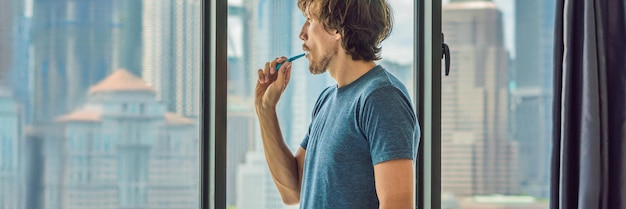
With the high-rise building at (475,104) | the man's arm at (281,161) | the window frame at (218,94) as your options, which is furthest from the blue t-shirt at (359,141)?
the high-rise building at (475,104)

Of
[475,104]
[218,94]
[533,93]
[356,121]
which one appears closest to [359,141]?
[356,121]

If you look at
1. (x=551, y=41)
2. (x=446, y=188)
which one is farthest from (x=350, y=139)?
(x=551, y=41)

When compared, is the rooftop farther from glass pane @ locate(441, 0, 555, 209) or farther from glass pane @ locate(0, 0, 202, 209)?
glass pane @ locate(441, 0, 555, 209)

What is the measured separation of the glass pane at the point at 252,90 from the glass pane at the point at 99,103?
109 mm

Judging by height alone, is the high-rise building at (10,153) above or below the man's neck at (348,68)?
below

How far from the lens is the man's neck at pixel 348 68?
1552 millimetres

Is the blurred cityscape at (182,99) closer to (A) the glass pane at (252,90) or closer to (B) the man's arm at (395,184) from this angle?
(A) the glass pane at (252,90)

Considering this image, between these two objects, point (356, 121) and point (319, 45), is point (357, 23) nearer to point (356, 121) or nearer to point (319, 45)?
point (319, 45)

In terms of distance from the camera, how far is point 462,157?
2568 mm

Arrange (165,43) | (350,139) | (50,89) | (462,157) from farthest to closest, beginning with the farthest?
(462,157)
(165,43)
(50,89)
(350,139)

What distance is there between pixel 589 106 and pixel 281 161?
119cm

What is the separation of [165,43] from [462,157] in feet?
3.30

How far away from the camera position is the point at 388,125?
1.41m

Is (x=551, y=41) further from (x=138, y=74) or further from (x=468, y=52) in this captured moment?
(x=138, y=74)
